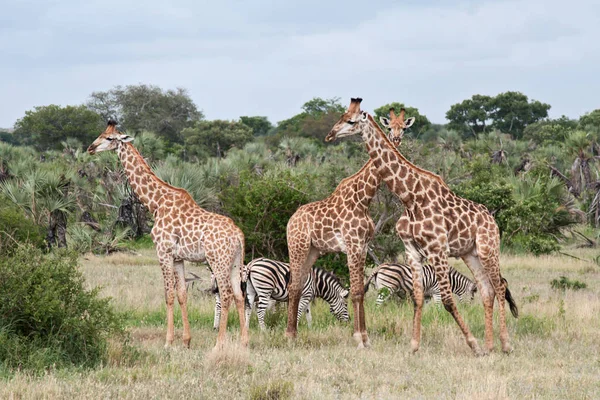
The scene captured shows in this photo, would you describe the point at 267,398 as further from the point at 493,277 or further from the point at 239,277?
the point at 493,277

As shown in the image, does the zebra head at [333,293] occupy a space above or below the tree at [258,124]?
below

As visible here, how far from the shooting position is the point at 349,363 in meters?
8.90

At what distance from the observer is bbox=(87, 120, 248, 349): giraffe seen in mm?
9898

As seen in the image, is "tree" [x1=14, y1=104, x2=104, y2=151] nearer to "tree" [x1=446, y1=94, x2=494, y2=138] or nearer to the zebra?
"tree" [x1=446, y1=94, x2=494, y2=138]

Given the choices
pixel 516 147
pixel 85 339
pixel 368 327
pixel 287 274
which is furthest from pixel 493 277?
pixel 516 147

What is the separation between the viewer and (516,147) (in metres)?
44.5

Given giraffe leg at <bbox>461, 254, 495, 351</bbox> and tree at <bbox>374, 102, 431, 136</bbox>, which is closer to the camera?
giraffe leg at <bbox>461, 254, 495, 351</bbox>

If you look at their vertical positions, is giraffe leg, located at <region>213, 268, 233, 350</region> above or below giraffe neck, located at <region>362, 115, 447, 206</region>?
below

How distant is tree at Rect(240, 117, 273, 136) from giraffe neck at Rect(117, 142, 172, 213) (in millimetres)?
81645

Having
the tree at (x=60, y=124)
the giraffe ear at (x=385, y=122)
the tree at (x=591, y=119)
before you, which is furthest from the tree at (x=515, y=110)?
the giraffe ear at (x=385, y=122)

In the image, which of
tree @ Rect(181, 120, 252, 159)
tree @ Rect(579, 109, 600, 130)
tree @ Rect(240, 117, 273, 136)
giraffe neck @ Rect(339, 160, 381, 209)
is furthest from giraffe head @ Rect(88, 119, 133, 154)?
tree @ Rect(240, 117, 273, 136)

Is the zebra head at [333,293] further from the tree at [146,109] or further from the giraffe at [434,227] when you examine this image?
the tree at [146,109]

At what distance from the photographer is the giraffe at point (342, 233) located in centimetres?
1023

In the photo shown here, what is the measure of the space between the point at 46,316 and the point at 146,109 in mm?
71134
